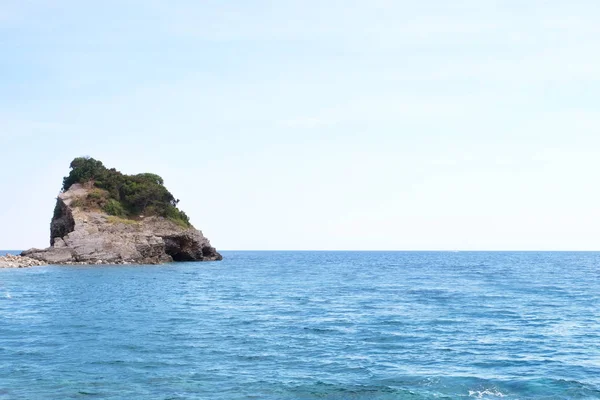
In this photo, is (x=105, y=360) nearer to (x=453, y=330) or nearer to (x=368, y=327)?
(x=368, y=327)

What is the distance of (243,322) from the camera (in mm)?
37344

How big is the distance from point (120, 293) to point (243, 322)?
20134mm

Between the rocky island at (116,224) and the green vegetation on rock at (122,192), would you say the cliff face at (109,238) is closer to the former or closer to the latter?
the rocky island at (116,224)

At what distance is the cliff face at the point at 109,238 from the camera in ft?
311


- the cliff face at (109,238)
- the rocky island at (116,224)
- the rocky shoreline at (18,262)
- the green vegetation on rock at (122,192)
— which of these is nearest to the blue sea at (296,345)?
the rocky shoreline at (18,262)

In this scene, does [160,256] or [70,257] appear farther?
[160,256]

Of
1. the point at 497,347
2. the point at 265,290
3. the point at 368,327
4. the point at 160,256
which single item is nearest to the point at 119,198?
the point at 160,256

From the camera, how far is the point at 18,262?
296ft

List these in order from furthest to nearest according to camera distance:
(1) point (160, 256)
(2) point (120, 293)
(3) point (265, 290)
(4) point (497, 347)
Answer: (1) point (160, 256) < (3) point (265, 290) < (2) point (120, 293) < (4) point (497, 347)

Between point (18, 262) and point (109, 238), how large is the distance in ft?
45.7

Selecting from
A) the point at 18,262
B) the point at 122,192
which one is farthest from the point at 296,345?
the point at 122,192

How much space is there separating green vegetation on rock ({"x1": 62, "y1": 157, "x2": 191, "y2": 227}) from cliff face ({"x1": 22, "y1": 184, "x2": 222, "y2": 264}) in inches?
73.8

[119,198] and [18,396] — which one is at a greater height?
[119,198]

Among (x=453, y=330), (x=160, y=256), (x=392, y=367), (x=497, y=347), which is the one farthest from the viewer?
(x=160, y=256)
